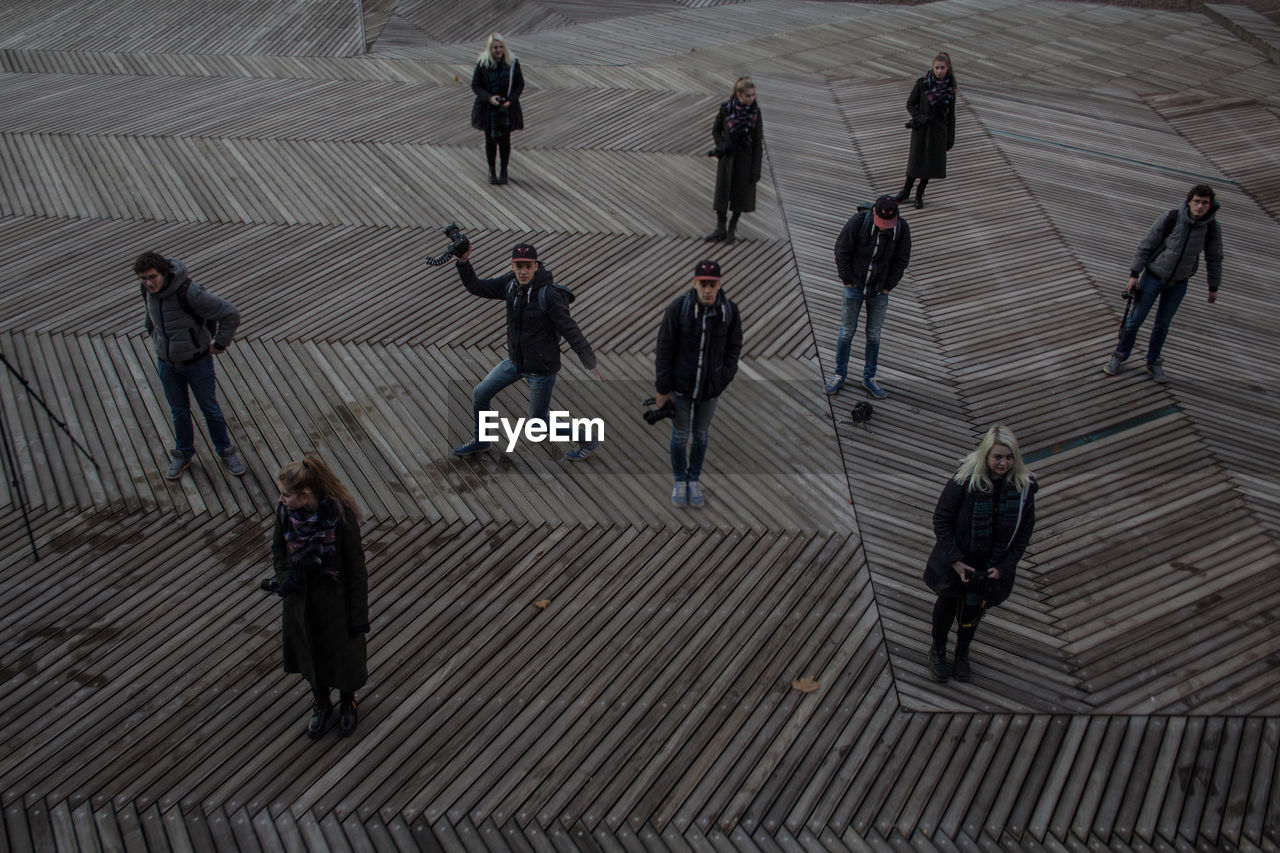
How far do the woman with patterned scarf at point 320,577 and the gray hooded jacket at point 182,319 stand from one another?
1.84 m

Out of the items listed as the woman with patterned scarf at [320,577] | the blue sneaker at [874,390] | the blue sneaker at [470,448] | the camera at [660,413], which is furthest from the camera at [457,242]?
the blue sneaker at [874,390]

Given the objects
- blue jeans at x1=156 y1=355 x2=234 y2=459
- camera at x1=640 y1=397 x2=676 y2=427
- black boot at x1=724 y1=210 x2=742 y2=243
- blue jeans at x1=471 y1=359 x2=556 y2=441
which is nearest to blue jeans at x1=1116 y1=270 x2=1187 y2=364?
black boot at x1=724 y1=210 x2=742 y2=243

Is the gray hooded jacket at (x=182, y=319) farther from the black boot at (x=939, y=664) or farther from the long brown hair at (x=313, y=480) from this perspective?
the black boot at (x=939, y=664)

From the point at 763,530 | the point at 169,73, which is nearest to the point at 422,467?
the point at 763,530

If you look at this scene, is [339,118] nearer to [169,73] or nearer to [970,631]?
[169,73]

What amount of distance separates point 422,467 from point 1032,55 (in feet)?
33.5

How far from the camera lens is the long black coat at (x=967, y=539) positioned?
3979mm

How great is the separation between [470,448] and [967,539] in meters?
2.85

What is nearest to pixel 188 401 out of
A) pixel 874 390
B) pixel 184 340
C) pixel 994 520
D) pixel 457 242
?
pixel 184 340

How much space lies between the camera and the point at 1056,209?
870 cm

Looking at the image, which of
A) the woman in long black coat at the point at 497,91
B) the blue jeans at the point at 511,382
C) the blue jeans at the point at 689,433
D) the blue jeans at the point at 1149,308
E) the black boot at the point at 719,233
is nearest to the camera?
the blue jeans at the point at 689,433

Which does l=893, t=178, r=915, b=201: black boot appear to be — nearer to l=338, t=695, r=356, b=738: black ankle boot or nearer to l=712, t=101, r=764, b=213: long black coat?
l=712, t=101, r=764, b=213: long black coat

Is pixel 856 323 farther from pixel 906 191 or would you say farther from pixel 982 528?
pixel 906 191

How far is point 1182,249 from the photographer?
6016 mm
